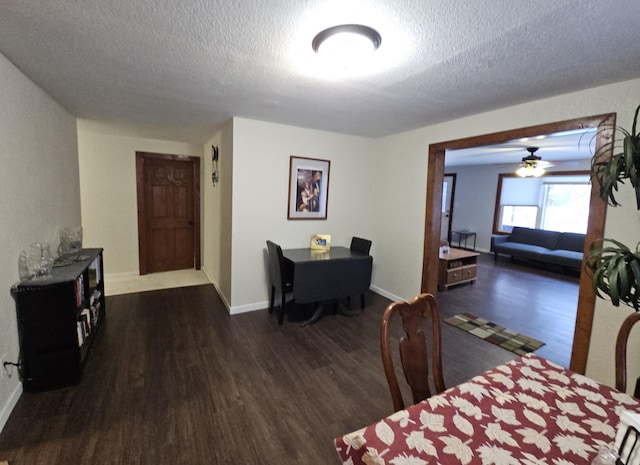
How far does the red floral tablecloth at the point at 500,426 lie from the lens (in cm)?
81

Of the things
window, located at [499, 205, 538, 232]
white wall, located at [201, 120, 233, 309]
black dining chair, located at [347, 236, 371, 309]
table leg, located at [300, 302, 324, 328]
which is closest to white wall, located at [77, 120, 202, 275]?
white wall, located at [201, 120, 233, 309]

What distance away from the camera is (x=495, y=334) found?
10.3 ft

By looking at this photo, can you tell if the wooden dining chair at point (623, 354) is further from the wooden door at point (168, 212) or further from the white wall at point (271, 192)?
the wooden door at point (168, 212)

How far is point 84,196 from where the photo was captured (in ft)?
14.0

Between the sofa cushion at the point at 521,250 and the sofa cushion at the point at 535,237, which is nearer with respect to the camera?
the sofa cushion at the point at 521,250

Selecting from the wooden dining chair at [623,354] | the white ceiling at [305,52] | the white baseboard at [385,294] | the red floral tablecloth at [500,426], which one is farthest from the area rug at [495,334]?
the white ceiling at [305,52]

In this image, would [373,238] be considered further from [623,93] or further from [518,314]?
[623,93]

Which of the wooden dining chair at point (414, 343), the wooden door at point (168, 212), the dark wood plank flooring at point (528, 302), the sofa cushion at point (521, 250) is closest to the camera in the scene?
the wooden dining chair at point (414, 343)

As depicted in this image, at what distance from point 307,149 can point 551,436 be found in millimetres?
3407

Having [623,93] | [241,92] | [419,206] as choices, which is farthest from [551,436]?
[419,206]

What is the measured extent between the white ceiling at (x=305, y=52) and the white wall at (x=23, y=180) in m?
0.19

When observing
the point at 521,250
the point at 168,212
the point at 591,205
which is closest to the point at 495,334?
the point at 591,205

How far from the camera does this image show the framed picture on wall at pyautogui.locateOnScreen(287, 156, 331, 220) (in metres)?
3.67

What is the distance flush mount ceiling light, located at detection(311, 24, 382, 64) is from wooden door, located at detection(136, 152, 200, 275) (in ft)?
13.2
